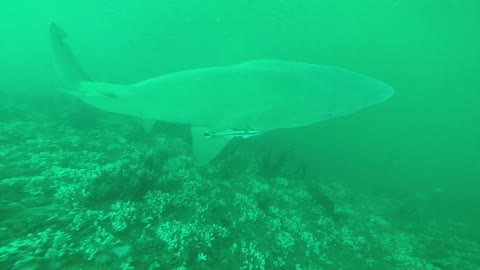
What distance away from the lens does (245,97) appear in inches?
146

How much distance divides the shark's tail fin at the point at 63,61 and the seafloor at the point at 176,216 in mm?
1833

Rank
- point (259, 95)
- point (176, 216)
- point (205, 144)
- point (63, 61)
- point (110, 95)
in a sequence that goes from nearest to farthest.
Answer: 1. point (259, 95)
2. point (176, 216)
3. point (110, 95)
4. point (205, 144)
5. point (63, 61)

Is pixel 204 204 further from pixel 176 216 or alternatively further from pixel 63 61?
pixel 63 61

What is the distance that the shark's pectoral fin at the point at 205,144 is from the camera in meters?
4.29

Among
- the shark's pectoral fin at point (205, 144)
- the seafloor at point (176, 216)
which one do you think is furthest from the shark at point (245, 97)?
the seafloor at point (176, 216)

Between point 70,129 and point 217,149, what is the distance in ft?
21.1

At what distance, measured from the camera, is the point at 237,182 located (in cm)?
571

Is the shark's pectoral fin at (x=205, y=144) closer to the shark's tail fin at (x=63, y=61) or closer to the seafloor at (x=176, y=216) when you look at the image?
the seafloor at (x=176, y=216)

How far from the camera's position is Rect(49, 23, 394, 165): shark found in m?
3.38

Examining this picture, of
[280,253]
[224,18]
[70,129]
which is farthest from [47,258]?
[224,18]

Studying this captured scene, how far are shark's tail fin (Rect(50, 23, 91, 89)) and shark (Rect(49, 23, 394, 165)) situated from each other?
104 cm

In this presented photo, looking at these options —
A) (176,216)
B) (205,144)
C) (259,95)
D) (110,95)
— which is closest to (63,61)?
(110,95)

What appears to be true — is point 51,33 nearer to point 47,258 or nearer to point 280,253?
point 47,258

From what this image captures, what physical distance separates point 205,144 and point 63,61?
4.11 metres
